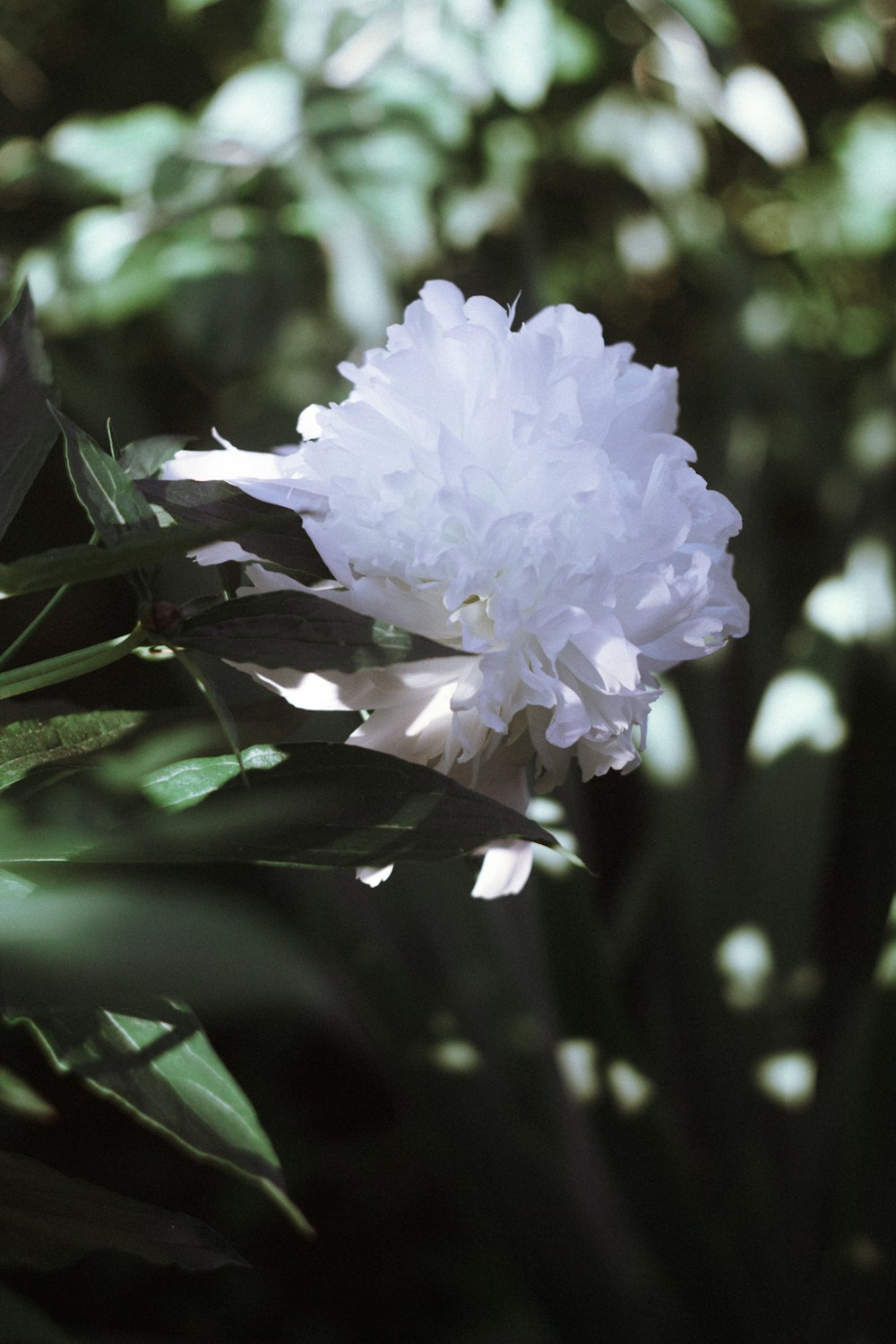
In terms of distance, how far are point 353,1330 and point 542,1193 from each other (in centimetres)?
25

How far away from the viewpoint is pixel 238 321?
0.69 meters

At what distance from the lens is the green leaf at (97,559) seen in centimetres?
18

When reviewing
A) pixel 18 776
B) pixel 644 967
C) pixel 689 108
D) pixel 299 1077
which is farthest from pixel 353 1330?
pixel 689 108

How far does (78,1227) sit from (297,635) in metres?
0.14

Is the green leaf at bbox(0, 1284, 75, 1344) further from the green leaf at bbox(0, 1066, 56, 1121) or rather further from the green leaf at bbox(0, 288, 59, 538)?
the green leaf at bbox(0, 288, 59, 538)

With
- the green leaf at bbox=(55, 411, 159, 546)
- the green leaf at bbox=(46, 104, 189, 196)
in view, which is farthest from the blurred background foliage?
the green leaf at bbox=(55, 411, 159, 546)

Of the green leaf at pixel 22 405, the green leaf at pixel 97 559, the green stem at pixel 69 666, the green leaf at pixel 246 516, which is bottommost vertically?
the green stem at pixel 69 666

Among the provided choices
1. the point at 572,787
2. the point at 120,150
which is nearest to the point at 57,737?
the point at 572,787

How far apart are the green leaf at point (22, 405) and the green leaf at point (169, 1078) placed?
11 cm

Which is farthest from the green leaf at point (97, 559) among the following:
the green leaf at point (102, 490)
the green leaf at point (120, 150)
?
the green leaf at point (120, 150)

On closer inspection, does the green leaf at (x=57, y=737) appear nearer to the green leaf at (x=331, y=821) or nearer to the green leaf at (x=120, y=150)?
the green leaf at (x=331, y=821)

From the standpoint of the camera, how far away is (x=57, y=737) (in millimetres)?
254

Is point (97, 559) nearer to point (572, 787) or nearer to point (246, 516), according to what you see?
point (246, 516)

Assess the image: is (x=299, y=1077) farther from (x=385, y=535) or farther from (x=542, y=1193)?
(x=385, y=535)
